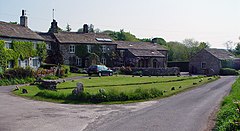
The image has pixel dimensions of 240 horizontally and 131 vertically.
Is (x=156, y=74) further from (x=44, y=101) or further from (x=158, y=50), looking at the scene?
(x=44, y=101)

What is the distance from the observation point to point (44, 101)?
23.8m

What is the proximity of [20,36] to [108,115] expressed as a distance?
32809 mm

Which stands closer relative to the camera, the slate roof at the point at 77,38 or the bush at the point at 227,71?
the slate roof at the point at 77,38

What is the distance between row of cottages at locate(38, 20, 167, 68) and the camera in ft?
198

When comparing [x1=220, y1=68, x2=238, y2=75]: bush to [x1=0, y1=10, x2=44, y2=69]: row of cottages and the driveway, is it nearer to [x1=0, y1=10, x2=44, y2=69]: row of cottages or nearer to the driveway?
[x1=0, y1=10, x2=44, y2=69]: row of cottages

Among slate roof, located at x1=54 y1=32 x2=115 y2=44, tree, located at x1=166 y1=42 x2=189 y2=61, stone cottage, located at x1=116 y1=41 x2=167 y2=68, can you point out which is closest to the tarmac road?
slate roof, located at x1=54 y1=32 x2=115 y2=44

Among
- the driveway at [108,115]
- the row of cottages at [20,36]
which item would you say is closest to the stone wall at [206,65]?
the row of cottages at [20,36]

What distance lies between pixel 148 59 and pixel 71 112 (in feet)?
171

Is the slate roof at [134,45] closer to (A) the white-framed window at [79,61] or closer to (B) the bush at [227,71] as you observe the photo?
(A) the white-framed window at [79,61]

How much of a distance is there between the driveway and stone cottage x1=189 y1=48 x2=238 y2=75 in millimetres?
46989

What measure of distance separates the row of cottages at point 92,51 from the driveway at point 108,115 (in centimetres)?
3663

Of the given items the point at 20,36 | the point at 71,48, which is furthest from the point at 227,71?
the point at 20,36

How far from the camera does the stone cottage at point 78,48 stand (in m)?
Result: 60.2

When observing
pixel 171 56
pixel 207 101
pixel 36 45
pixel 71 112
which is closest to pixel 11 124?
pixel 71 112
